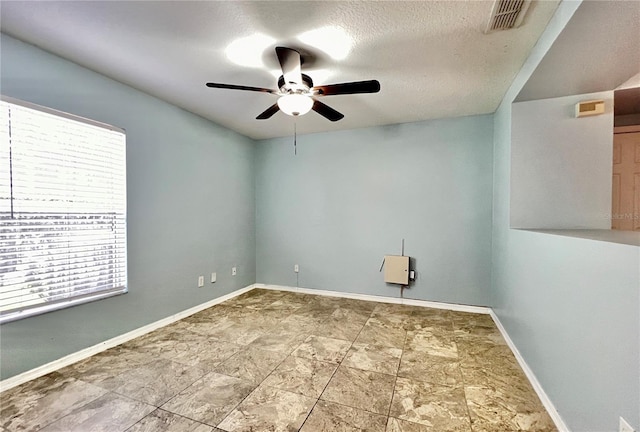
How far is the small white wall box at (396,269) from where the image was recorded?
3.57 meters

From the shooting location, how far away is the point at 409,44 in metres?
1.91

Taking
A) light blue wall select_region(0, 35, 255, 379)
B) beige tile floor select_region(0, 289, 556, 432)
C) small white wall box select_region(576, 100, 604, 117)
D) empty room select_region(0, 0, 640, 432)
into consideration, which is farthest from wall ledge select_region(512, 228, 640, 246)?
light blue wall select_region(0, 35, 255, 379)

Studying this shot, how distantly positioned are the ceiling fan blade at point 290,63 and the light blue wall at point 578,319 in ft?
4.98

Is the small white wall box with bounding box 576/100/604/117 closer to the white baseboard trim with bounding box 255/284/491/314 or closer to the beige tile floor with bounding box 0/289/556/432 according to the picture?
the beige tile floor with bounding box 0/289/556/432

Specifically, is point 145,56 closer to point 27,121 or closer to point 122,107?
point 122,107

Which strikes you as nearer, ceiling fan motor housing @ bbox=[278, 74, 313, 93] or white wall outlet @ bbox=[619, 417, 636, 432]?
white wall outlet @ bbox=[619, 417, 636, 432]

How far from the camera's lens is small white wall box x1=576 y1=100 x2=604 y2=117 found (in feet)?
6.89

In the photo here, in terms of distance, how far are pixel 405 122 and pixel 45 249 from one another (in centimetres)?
396

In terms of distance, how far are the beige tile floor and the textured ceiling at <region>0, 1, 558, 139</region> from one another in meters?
2.44

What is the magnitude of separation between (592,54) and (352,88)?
1.46 metres

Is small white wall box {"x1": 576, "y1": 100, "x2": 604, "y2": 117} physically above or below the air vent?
below

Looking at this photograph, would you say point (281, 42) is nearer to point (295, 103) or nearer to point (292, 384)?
point (295, 103)

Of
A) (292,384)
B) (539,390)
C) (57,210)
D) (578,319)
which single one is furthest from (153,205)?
(539,390)

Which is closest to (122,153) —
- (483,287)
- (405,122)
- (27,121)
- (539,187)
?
(27,121)
